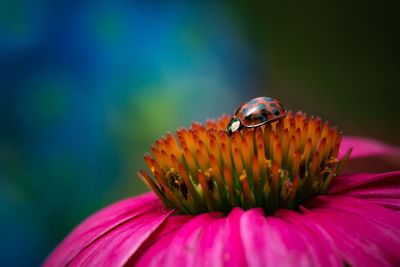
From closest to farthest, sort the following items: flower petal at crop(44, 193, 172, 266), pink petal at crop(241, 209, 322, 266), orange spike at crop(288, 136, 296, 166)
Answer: pink petal at crop(241, 209, 322, 266) < flower petal at crop(44, 193, 172, 266) < orange spike at crop(288, 136, 296, 166)

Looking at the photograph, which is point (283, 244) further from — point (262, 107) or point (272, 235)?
point (262, 107)

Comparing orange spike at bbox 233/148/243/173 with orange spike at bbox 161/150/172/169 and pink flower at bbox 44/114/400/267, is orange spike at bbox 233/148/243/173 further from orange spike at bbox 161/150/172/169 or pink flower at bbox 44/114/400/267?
orange spike at bbox 161/150/172/169

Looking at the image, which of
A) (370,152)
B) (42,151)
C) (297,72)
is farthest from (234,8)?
(370,152)

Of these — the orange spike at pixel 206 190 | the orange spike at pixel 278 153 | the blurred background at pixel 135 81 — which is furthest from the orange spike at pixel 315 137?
the blurred background at pixel 135 81

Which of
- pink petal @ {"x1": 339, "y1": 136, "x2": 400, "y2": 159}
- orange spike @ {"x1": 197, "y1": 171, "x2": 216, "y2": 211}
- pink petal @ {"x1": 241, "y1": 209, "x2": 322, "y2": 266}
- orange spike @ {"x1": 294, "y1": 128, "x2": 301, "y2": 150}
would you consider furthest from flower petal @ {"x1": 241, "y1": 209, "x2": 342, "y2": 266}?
pink petal @ {"x1": 339, "y1": 136, "x2": 400, "y2": 159}

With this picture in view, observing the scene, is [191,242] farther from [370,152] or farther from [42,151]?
[42,151]

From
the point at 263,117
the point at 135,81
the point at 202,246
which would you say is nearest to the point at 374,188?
the point at 263,117
